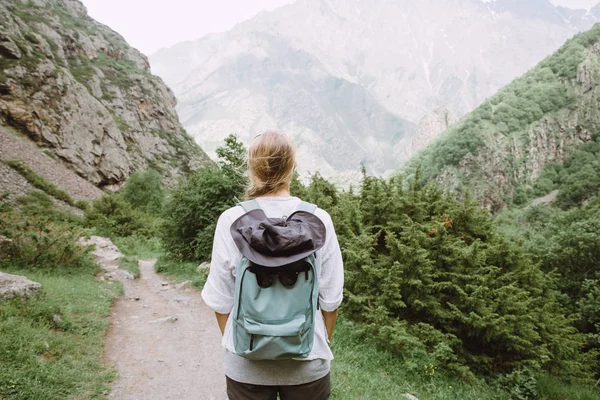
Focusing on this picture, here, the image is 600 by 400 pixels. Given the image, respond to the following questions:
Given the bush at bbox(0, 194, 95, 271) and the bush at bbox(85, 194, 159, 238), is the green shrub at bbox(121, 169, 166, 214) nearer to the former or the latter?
the bush at bbox(85, 194, 159, 238)

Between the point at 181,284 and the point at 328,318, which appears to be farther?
the point at 181,284

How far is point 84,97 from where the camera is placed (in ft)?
125

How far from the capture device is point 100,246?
15367 mm

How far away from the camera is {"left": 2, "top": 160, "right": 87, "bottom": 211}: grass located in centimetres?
2244

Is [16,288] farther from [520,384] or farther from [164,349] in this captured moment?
[520,384]

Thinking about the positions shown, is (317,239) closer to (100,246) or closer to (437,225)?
(437,225)

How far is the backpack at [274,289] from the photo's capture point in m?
1.55

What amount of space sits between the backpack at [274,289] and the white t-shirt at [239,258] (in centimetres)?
12

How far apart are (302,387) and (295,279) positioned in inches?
24.4

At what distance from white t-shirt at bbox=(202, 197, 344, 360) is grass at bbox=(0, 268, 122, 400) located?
3.47 meters

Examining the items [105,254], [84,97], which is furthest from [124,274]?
[84,97]

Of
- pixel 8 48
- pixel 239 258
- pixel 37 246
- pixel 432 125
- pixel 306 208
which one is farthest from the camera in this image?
pixel 432 125

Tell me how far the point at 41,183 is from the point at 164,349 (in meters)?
23.2

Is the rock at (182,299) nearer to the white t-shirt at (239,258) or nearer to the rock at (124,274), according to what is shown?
the rock at (124,274)
